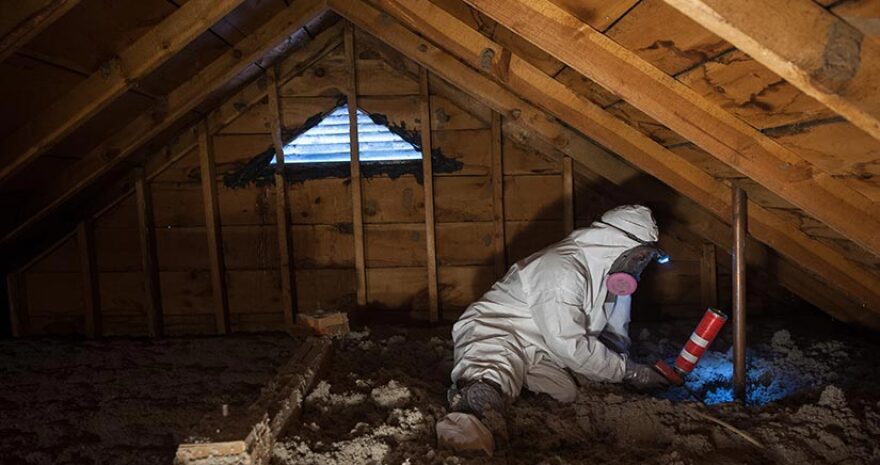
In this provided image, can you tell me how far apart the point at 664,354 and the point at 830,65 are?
6.73ft

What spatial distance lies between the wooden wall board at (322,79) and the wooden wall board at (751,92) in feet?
7.49

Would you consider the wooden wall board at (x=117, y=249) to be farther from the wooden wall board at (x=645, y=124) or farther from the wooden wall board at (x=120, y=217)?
the wooden wall board at (x=645, y=124)

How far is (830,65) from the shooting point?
1.05m

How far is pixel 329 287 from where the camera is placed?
3.48 metres

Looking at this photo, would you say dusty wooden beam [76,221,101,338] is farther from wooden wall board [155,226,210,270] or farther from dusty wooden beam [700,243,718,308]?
dusty wooden beam [700,243,718,308]

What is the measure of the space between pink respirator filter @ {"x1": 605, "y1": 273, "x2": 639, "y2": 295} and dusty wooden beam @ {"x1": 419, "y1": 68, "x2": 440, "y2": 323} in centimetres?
140

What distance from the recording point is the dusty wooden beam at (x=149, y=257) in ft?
10.9

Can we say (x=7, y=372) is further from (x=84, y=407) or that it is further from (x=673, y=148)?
(x=673, y=148)

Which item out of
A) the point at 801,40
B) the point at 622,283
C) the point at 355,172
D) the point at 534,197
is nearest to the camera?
the point at 801,40

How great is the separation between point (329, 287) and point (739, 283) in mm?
2386

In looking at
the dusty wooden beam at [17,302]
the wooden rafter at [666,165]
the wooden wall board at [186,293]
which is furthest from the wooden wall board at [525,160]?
the dusty wooden beam at [17,302]

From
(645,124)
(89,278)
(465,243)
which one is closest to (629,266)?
(645,124)

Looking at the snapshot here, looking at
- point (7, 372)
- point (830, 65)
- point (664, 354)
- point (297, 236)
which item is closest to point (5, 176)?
point (7, 372)

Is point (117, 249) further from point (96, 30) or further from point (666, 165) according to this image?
point (666, 165)
